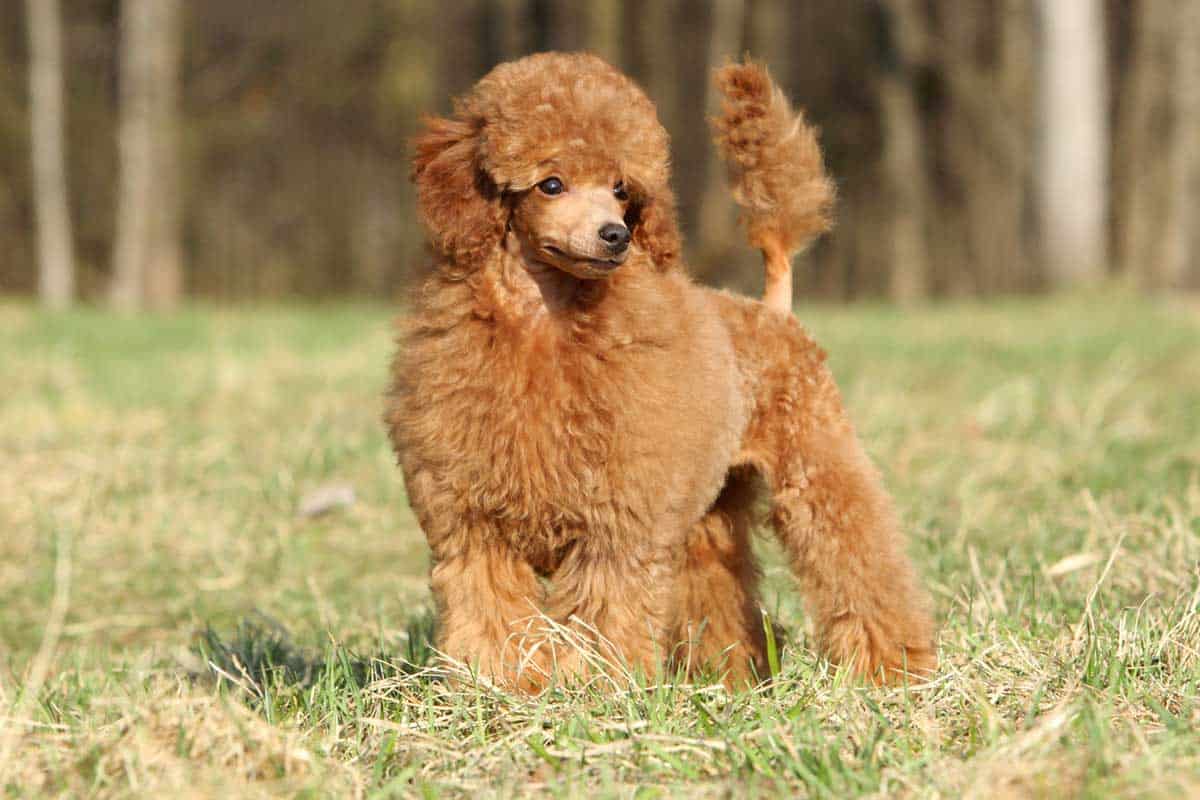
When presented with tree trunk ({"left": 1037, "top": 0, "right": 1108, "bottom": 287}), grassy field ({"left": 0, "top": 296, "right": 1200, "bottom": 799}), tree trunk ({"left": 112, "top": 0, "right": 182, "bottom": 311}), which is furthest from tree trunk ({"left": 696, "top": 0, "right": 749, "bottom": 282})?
grassy field ({"left": 0, "top": 296, "right": 1200, "bottom": 799})

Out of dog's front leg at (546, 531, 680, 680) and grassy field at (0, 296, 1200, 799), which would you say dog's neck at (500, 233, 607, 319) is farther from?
grassy field at (0, 296, 1200, 799)

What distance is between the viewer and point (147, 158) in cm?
1750

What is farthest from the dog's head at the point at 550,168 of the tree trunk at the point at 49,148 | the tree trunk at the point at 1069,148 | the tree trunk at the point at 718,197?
the tree trunk at the point at 49,148

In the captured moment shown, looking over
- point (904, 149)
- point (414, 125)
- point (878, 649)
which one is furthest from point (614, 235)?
point (414, 125)

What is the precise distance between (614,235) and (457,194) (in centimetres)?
40

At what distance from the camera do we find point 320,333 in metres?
10.8

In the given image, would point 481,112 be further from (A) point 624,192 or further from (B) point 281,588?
(B) point 281,588

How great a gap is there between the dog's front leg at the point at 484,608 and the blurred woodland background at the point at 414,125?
40.4 ft

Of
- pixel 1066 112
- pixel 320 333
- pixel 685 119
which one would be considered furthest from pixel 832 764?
pixel 685 119

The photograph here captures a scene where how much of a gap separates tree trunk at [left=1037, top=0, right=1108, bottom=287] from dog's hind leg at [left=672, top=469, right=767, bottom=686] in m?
9.95

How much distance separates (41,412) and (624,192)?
477cm

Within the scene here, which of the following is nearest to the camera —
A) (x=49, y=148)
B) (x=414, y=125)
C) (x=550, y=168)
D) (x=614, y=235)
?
(x=614, y=235)

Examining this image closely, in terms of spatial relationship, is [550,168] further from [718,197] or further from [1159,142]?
[718,197]

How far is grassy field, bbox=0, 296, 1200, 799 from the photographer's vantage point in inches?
97.0
